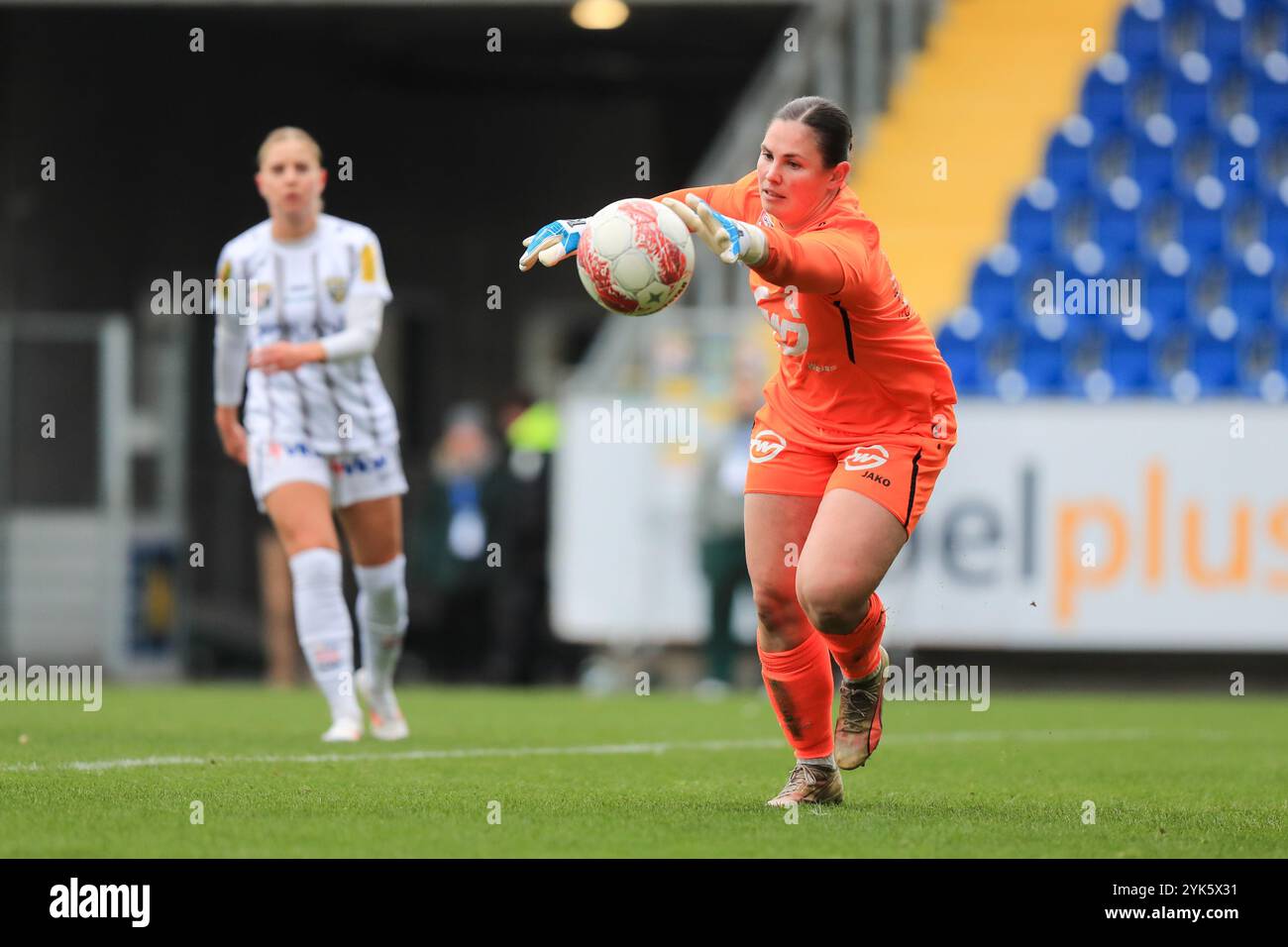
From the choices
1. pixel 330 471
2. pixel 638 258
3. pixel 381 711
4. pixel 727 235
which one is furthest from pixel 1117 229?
pixel 727 235

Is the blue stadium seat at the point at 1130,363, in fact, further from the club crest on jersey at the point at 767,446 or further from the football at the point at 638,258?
the football at the point at 638,258

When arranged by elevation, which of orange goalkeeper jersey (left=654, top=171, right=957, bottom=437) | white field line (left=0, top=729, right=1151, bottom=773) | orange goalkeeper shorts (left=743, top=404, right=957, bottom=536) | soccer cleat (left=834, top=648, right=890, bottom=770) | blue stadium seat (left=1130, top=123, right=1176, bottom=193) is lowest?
white field line (left=0, top=729, right=1151, bottom=773)

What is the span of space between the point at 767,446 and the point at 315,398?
108 inches

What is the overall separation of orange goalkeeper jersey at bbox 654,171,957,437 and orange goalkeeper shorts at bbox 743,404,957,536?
0.10 ft

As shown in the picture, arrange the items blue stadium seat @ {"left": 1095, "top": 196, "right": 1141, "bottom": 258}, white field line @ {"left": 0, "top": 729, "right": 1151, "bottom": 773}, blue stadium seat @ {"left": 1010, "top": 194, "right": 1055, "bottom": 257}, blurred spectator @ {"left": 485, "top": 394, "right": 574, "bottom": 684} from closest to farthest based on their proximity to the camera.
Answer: white field line @ {"left": 0, "top": 729, "right": 1151, "bottom": 773}
blurred spectator @ {"left": 485, "top": 394, "right": 574, "bottom": 684}
blue stadium seat @ {"left": 1095, "top": 196, "right": 1141, "bottom": 258}
blue stadium seat @ {"left": 1010, "top": 194, "right": 1055, "bottom": 257}

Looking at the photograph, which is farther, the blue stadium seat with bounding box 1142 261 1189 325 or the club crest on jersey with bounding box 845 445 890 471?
the blue stadium seat with bounding box 1142 261 1189 325

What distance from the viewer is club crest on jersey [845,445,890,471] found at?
246 inches

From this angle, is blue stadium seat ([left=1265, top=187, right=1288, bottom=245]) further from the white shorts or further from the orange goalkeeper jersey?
the orange goalkeeper jersey

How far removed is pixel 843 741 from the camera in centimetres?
656

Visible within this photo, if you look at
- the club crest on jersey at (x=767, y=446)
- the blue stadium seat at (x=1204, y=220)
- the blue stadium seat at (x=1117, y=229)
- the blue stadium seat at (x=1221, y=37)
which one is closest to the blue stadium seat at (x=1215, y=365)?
the blue stadium seat at (x=1204, y=220)

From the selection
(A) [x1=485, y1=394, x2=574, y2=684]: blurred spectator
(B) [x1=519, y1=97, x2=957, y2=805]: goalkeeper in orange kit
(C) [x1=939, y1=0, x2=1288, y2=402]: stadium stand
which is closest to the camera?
(B) [x1=519, y1=97, x2=957, y2=805]: goalkeeper in orange kit

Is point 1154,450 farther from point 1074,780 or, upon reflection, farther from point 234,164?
point 234,164

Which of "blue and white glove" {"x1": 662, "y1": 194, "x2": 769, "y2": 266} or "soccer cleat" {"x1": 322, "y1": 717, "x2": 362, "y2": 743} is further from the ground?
"blue and white glove" {"x1": 662, "y1": 194, "x2": 769, "y2": 266}

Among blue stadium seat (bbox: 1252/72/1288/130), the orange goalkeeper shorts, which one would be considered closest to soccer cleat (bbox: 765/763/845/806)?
the orange goalkeeper shorts
